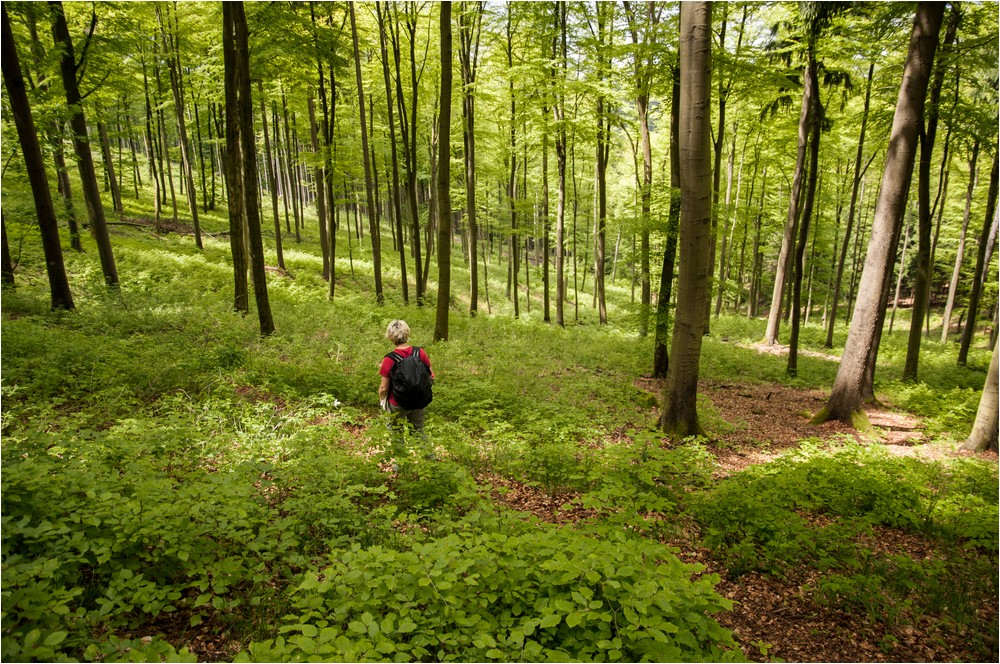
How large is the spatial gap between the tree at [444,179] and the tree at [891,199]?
9206 mm

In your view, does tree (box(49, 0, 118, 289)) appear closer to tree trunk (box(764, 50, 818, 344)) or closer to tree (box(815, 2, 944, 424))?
tree (box(815, 2, 944, 424))

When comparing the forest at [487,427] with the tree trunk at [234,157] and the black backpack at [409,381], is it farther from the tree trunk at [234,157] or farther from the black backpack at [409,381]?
the black backpack at [409,381]

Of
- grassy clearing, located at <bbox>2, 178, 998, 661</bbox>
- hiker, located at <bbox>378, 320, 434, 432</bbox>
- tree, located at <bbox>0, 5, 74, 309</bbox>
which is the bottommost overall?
grassy clearing, located at <bbox>2, 178, 998, 661</bbox>

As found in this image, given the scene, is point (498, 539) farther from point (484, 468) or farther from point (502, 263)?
point (502, 263)

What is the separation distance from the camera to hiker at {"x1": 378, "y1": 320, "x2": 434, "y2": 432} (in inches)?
238

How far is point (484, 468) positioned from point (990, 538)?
5732mm

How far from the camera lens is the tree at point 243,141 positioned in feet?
31.9

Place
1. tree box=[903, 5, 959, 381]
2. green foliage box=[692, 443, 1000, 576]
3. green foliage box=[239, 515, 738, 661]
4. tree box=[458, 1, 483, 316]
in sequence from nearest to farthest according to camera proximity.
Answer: green foliage box=[239, 515, 738, 661] < green foliage box=[692, 443, 1000, 576] < tree box=[903, 5, 959, 381] < tree box=[458, 1, 483, 316]

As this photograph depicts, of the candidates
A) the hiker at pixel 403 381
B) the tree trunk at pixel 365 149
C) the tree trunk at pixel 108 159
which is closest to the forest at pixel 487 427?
the hiker at pixel 403 381

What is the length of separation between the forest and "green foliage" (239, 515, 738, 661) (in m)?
0.03

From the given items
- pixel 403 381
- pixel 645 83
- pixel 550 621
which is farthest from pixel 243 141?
pixel 550 621

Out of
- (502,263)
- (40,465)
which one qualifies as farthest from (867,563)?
(502,263)

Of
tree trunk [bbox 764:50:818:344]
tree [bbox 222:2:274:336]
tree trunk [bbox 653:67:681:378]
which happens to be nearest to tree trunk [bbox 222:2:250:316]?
tree [bbox 222:2:274:336]

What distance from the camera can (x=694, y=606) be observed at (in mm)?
2939
